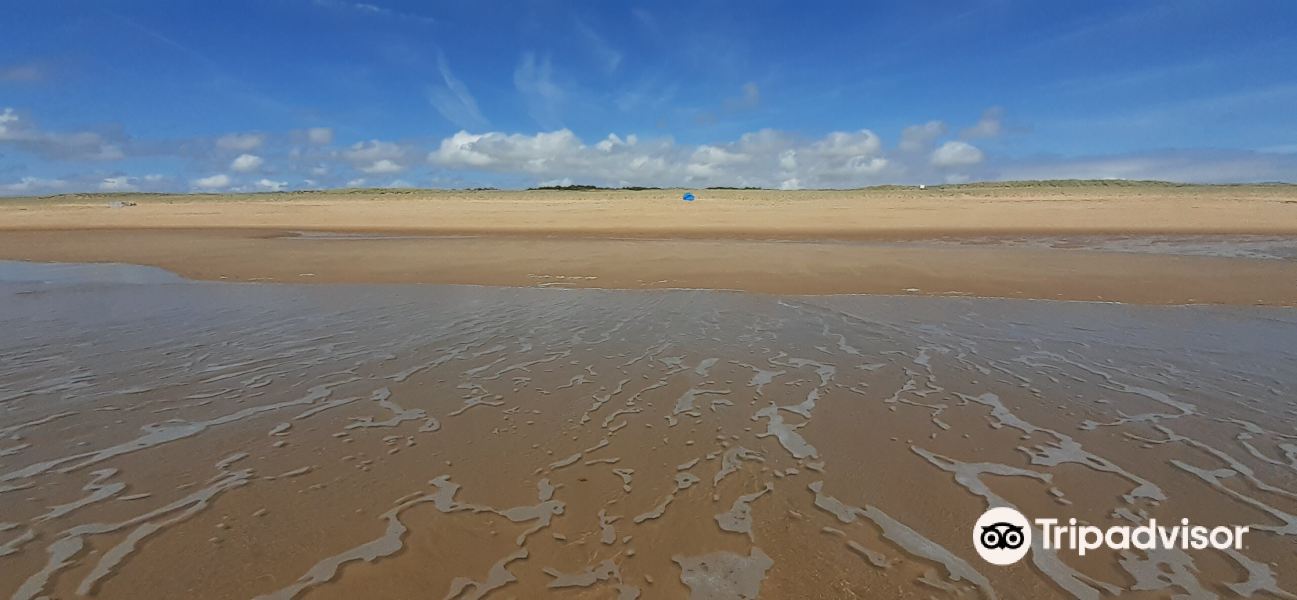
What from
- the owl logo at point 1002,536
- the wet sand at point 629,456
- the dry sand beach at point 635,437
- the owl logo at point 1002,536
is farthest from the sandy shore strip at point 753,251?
the owl logo at point 1002,536

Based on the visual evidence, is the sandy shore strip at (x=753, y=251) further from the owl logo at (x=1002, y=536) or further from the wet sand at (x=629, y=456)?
the owl logo at (x=1002, y=536)

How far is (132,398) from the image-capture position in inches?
220

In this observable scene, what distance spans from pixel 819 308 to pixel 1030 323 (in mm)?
3004

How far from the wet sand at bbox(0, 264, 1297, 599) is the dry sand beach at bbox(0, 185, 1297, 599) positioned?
0.09 ft

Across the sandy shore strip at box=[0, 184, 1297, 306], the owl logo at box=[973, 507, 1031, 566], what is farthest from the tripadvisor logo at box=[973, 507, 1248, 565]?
the sandy shore strip at box=[0, 184, 1297, 306]

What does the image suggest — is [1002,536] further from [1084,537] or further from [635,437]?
[635,437]

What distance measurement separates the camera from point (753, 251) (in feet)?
59.0

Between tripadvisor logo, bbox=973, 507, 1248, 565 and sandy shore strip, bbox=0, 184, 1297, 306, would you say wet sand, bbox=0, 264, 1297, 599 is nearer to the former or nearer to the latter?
tripadvisor logo, bbox=973, 507, 1248, 565

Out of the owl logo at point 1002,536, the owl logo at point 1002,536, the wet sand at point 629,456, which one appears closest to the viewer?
the wet sand at point 629,456

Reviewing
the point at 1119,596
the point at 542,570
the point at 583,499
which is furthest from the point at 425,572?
the point at 1119,596

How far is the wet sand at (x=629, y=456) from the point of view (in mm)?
3137

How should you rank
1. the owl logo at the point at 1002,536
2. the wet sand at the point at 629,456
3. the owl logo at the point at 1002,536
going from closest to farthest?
the wet sand at the point at 629,456
the owl logo at the point at 1002,536
the owl logo at the point at 1002,536

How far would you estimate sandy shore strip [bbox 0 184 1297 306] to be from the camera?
1219 centimetres

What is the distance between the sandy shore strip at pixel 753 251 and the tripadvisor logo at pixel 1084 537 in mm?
7912
